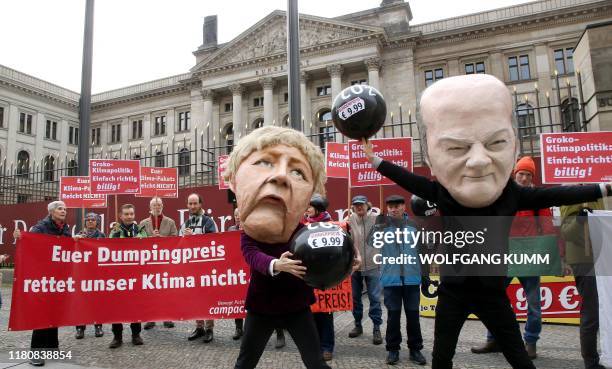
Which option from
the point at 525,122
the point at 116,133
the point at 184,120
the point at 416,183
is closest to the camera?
the point at 416,183

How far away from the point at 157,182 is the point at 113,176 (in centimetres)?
197

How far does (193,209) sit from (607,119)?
7.69 m

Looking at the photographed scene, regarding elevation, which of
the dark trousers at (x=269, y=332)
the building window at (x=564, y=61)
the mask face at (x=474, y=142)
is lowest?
the dark trousers at (x=269, y=332)

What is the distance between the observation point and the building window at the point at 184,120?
1734 inches

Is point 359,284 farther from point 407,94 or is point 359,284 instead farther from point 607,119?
point 407,94

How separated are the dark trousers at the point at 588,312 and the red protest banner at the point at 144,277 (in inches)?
143

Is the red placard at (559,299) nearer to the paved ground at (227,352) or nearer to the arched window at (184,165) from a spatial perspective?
the paved ground at (227,352)

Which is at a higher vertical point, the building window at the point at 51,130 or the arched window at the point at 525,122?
the building window at the point at 51,130

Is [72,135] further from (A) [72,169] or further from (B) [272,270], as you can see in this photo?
(B) [272,270]

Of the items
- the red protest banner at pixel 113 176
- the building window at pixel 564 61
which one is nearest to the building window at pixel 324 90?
the building window at pixel 564 61

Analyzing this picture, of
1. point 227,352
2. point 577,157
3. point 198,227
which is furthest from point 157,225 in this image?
point 577,157

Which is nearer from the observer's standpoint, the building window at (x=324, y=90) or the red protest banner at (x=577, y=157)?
the red protest banner at (x=577, y=157)

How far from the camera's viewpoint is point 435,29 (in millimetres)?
34875

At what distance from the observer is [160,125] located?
4534 centimetres
